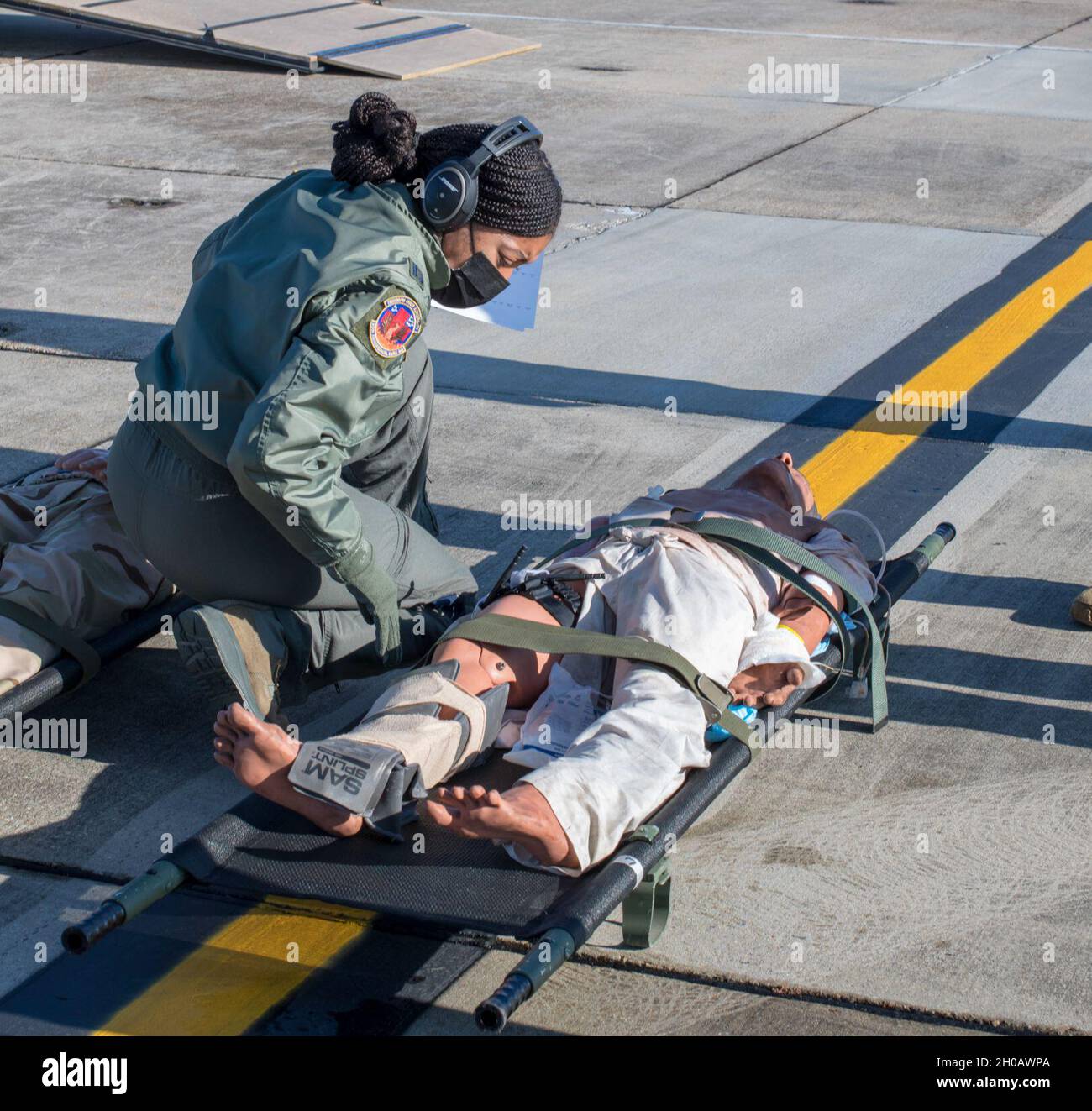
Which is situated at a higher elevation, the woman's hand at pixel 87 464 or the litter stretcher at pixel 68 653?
the woman's hand at pixel 87 464

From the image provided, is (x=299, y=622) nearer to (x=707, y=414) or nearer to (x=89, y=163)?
(x=707, y=414)

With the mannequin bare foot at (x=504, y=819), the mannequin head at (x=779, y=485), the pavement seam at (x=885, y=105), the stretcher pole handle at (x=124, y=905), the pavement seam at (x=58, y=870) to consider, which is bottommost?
the pavement seam at (x=58, y=870)

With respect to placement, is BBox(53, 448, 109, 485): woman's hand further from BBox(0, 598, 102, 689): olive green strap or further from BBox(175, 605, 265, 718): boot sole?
BBox(175, 605, 265, 718): boot sole

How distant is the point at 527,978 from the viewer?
8.20 feet

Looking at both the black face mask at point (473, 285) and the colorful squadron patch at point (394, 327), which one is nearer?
the colorful squadron patch at point (394, 327)

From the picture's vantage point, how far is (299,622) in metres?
3.58

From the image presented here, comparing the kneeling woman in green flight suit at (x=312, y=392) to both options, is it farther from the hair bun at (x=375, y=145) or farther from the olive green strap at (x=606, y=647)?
the olive green strap at (x=606, y=647)

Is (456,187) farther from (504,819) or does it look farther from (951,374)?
(951,374)

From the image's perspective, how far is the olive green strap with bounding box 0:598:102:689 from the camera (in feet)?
12.1

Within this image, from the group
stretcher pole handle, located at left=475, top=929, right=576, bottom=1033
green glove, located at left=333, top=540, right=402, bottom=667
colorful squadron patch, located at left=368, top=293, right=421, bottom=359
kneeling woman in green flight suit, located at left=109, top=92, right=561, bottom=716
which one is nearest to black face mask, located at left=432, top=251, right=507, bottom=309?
kneeling woman in green flight suit, located at left=109, top=92, right=561, bottom=716

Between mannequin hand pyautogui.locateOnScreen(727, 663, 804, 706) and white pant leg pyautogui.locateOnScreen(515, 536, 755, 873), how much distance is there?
3.4 inches

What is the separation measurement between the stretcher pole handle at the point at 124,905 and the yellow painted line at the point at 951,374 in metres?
2.78

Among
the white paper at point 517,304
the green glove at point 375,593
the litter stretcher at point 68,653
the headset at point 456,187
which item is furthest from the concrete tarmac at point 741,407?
the headset at point 456,187

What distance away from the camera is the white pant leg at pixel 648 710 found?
2.84m
